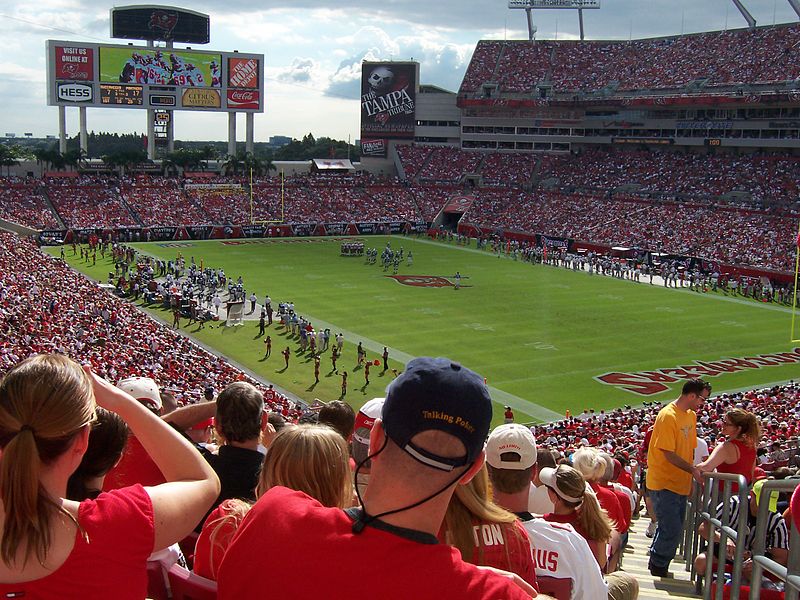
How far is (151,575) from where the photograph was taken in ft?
10.9

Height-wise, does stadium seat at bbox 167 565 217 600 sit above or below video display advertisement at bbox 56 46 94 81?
below

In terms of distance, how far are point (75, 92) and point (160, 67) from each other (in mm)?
6943

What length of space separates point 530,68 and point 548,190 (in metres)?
16.3

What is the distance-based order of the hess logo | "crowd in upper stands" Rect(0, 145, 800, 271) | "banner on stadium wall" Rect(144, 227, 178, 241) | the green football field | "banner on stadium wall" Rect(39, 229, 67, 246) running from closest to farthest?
the green football field
"banner on stadium wall" Rect(39, 229, 67, 246)
"crowd in upper stands" Rect(0, 145, 800, 271)
"banner on stadium wall" Rect(144, 227, 178, 241)
the hess logo

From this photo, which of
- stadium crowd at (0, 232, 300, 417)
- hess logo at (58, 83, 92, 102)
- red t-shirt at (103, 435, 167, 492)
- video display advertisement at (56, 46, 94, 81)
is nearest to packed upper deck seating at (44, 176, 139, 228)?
hess logo at (58, 83, 92, 102)

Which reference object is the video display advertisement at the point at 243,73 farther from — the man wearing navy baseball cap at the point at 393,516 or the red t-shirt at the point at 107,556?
the man wearing navy baseball cap at the point at 393,516

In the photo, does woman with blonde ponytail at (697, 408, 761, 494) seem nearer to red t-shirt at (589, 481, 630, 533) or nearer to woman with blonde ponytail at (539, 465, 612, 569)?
red t-shirt at (589, 481, 630, 533)

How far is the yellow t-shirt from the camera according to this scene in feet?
25.7

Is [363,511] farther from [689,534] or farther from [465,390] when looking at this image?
[689,534]

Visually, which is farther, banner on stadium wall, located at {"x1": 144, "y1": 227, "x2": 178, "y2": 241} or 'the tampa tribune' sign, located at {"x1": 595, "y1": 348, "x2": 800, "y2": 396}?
banner on stadium wall, located at {"x1": 144, "y1": 227, "x2": 178, "y2": 241}

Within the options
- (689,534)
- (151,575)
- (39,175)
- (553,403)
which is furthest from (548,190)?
(151,575)

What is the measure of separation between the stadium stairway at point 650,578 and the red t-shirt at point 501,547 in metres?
3.99

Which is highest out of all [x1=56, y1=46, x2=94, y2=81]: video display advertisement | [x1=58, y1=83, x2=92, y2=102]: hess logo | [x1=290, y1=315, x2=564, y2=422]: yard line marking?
[x1=56, y1=46, x2=94, y2=81]: video display advertisement

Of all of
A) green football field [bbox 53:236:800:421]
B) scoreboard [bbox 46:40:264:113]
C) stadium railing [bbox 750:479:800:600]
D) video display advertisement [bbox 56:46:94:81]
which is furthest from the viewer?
scoreboard [bbox 46:40:264:113]
